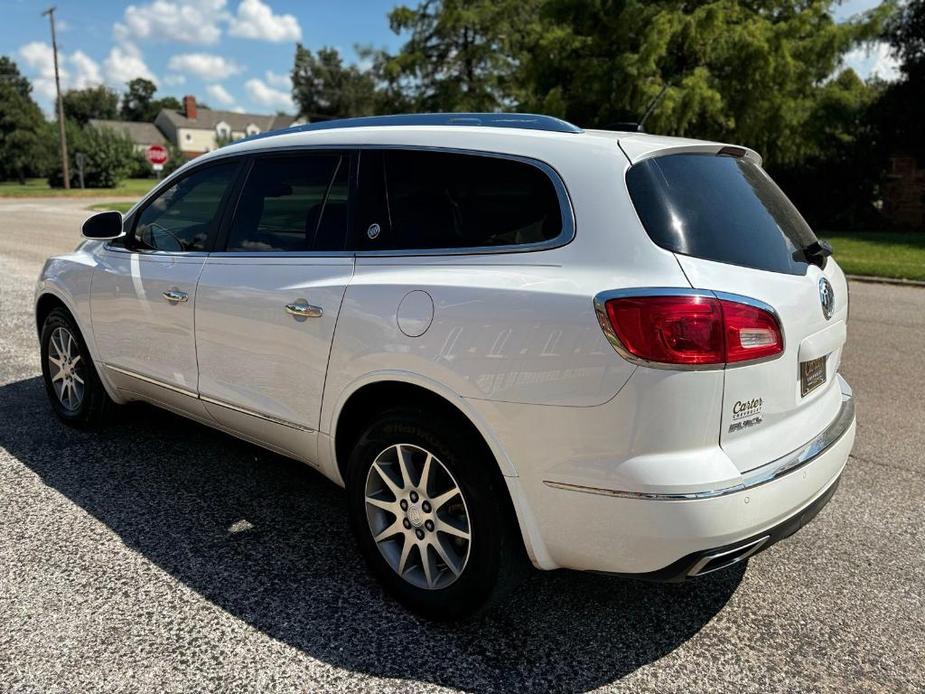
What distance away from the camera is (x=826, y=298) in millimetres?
2793

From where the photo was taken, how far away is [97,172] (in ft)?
169

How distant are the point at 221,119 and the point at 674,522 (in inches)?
4587

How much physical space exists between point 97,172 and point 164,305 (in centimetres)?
5436

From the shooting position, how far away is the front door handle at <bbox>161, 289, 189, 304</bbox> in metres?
3.65

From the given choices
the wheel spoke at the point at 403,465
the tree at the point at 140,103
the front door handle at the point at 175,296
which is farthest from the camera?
the tree at the point at 140,103

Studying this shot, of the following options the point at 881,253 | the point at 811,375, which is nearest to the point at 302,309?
the point at 811,375

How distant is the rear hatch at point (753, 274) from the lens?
237 cm

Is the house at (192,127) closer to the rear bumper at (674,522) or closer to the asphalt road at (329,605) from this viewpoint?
the asphalt road at (329,605)

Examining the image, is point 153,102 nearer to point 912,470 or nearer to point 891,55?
point 891,55

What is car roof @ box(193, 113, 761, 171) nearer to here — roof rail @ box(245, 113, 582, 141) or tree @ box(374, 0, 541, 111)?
roof rail @ box(245, 113, 582, 141)

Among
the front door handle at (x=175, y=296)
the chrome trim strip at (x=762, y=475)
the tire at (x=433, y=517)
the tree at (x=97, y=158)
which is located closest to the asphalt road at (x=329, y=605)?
the tire at (x=433, y=517)

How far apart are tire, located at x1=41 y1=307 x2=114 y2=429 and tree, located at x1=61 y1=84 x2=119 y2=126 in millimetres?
126370

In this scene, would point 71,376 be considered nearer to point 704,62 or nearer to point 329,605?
point 329,605

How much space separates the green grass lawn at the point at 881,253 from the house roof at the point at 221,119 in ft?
295
